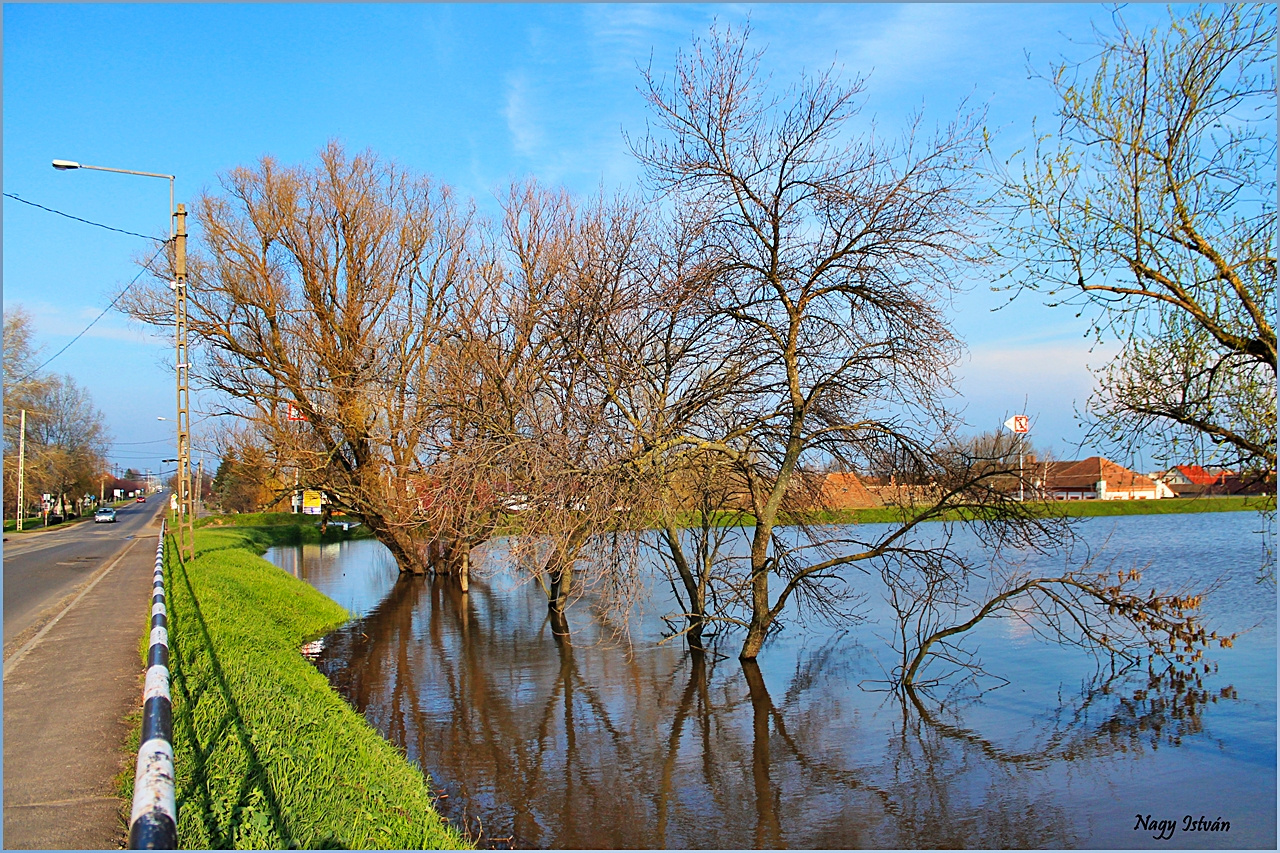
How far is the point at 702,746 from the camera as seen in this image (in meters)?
12.2

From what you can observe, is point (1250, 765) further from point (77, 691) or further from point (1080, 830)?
point (77, 691)

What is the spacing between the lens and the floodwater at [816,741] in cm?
941

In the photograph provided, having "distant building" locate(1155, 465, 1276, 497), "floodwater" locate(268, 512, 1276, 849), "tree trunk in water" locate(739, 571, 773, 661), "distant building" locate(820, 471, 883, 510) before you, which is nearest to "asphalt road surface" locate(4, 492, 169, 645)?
"floodwater" locate(268, 512, 1276, 849)

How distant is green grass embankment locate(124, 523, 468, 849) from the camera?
5977 millimetres

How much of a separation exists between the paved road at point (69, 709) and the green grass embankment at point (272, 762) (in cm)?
46

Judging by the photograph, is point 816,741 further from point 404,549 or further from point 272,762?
point 404,549

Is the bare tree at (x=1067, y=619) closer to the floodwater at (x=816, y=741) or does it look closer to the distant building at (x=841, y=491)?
the floodwater at (x=816, y=741)

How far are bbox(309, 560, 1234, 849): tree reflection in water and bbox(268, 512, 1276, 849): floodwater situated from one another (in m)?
0.04

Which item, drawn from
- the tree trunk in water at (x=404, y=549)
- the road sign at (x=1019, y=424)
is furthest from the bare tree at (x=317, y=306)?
the road sign at (x=1019, y=424)

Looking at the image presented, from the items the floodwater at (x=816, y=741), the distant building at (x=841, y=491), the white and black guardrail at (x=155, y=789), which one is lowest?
the floodwater at (x=816, y=741)

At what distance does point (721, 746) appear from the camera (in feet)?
39.9

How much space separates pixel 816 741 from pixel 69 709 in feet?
28.6

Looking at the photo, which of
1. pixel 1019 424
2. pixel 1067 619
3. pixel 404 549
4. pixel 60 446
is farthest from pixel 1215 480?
pixel 60 446

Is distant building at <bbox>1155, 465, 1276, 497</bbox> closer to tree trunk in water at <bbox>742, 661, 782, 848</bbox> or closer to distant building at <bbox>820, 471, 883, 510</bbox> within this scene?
tree trunk in water at <bbox>742, 661, 782, 848</bbox>
